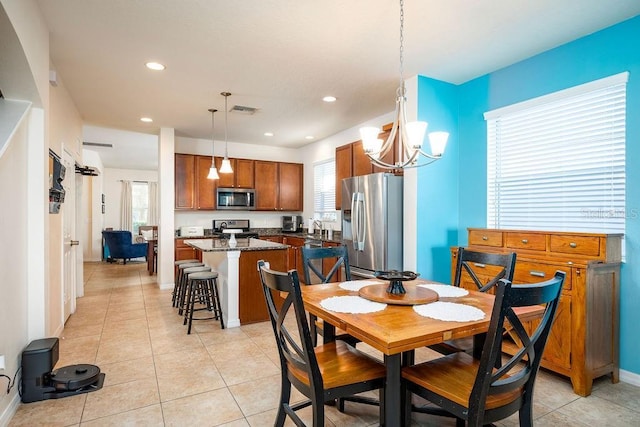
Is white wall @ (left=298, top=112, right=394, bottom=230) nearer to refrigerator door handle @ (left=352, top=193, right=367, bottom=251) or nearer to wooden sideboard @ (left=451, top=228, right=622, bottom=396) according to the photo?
refrigerator door handle @ (left=352, top=193, right=367, bottom=251)

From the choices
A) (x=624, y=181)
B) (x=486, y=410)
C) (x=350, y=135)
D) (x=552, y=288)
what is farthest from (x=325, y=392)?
(x=350, y=135)

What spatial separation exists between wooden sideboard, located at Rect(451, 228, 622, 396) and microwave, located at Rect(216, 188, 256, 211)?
4.93 meters

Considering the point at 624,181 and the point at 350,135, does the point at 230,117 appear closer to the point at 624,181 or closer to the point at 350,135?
the point at 350,135

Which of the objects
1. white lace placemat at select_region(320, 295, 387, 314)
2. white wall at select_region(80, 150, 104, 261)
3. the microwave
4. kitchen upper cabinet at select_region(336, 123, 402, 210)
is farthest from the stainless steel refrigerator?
white wall at select_region(80, 150, 104, 261)

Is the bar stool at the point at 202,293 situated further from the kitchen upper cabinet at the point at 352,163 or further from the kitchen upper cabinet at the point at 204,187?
the kitchen upper cabinet at the point at 352,163

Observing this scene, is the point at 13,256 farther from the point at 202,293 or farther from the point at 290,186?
the point at 290,186

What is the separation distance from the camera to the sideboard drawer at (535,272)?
8.27ft

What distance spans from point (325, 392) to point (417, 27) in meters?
2.56

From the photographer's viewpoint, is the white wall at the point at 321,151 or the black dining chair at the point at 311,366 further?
the white wall at the point at 321,151

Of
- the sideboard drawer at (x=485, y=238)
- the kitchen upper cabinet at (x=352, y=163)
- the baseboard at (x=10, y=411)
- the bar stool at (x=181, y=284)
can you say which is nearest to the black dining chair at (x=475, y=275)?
the sideboard drawer at (x=485, y=238)

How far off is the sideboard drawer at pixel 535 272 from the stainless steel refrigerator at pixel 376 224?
4.06ft

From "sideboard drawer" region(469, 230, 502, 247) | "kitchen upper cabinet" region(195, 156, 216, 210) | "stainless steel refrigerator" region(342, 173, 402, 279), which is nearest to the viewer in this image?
"sideboard drawer" region(469, 230, 502, 247)

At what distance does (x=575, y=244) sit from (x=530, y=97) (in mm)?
1409

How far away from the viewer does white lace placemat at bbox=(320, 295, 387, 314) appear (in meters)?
1.74
